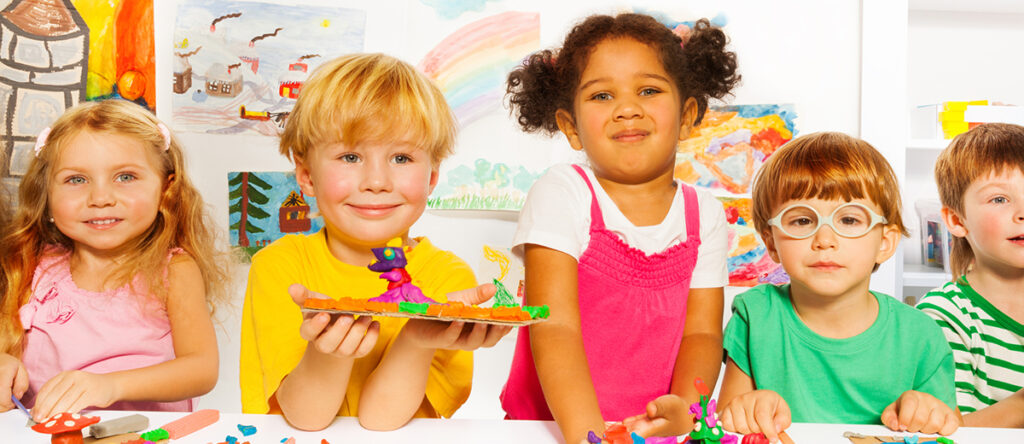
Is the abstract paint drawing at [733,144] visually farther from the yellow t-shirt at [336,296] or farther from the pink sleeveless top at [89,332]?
the pink sleeveless top at [89,332]

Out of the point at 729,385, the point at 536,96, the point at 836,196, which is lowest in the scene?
the point at 729,385

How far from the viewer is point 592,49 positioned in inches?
46.2

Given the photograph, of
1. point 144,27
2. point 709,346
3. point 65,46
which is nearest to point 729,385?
point 709,346

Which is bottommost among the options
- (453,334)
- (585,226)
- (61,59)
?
(453,334)

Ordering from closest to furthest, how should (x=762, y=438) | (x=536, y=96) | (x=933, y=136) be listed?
(x=762, y=438) → (x=536, y=96) → (x=933, y=136)

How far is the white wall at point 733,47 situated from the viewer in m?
2.10

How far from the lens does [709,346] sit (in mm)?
1100

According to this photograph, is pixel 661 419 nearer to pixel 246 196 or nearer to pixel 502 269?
pixel 502 269

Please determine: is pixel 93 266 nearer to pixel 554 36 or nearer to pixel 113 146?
pixel 113 146

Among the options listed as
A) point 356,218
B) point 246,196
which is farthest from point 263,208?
point 356,218

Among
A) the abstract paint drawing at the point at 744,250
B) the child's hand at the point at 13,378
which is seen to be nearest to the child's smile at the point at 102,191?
the child's hand at the point at 13,378

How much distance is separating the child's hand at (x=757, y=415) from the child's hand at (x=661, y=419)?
0.06 meters

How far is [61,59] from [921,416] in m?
2.19

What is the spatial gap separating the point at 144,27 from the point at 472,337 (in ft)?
5.64
